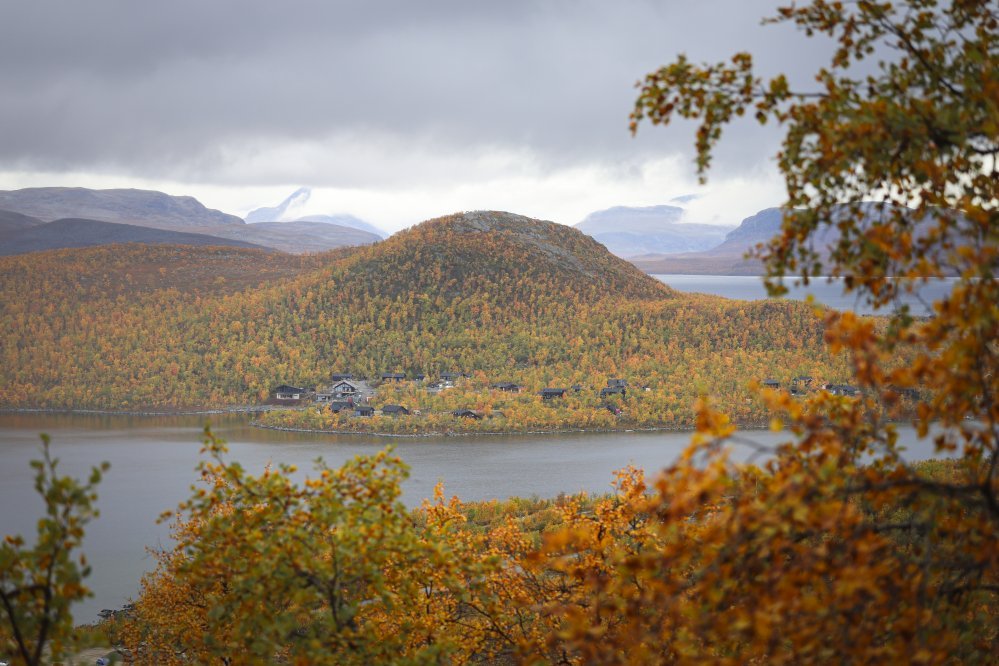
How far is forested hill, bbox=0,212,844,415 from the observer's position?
64.8m

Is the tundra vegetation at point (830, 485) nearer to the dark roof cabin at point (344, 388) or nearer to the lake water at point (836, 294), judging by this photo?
the lake water at point (836, 294)

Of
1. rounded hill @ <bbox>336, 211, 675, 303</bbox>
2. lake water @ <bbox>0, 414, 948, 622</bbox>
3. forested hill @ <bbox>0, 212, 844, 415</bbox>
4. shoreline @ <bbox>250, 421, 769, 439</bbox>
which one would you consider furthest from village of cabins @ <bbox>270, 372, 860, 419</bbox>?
rounded hill @ <bbox>336, 211, 675, 303</bbox>

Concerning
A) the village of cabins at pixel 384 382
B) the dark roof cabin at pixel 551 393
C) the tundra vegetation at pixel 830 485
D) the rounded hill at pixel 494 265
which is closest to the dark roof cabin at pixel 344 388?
the village of cabins at pixel 384 382

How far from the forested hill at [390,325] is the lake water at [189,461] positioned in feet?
32.8

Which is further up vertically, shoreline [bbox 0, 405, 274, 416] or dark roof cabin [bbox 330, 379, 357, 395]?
dark roof cabin [bbox 330, 379, 357, 395]

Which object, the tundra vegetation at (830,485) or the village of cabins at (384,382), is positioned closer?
the tundra vegetation at (830,485)

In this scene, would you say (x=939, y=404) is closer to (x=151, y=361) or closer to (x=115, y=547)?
(x=115, y=547)

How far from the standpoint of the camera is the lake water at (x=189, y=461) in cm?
2856

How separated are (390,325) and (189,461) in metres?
35.6

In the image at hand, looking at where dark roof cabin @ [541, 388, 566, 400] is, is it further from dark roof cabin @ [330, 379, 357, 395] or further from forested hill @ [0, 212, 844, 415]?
dark roof cabin @ [330, 379, 357, 395]

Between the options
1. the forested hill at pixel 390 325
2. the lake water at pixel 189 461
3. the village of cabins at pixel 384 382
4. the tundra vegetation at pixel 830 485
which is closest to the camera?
the tundra vegetation at pixel 830 485

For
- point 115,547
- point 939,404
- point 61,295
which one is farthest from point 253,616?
point 61,295

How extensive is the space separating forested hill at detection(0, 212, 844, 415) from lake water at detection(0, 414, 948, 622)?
1000cm

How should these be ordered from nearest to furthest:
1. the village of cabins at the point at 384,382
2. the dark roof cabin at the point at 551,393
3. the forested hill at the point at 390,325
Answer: the village of cabins at the point at 384,382, the dark roof cabin at the point at 551,393, the forested hill at the point at 390,325
